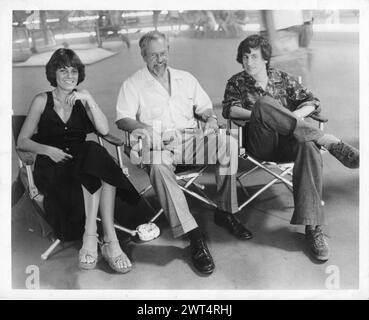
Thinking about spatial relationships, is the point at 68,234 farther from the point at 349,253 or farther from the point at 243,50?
the point at 349,253

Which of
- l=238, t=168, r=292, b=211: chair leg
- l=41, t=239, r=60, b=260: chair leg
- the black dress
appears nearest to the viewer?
the black dress

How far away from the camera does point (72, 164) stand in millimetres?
2086

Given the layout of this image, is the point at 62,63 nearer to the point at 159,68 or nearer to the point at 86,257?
the point at 159,68

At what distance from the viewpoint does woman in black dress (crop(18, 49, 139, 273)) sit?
2.07 m

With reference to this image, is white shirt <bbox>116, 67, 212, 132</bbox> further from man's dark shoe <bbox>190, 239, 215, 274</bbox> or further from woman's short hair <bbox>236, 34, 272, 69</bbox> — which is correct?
man's dark shoe <bbox>190, 239, 215, 274</bbox>

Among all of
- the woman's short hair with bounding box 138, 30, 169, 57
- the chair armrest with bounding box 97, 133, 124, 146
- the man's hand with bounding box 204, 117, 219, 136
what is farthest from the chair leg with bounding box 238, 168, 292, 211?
the woman's short hair with bounding box 138, 30, 169, 57

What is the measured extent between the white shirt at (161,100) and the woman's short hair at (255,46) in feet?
1.00

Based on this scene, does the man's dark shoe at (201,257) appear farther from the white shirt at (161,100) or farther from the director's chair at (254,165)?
the white shirt at (161,100)

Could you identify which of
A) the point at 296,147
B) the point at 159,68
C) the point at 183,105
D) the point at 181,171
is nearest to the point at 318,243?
the point at 296,147

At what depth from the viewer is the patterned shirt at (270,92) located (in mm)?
A: 2250

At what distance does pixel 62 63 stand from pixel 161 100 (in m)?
0.57

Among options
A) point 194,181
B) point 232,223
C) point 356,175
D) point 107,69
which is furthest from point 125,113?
point 356,175

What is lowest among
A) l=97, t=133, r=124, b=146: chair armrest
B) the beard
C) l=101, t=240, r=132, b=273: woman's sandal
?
l=101, t=240, r=132, b=273: woman's sandal
